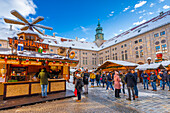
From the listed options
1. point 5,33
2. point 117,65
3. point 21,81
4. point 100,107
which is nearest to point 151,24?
point 117,65

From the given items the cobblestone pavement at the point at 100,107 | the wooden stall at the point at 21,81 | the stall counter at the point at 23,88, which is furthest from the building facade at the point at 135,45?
the stall counter at the point at 23,88

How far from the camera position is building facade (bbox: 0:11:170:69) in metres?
21.7

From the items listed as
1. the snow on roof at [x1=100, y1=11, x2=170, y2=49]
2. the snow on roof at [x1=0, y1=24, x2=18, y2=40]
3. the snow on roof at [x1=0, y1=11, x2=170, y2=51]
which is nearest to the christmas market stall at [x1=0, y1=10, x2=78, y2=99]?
the snow on roof at [x1=100, y1=11, x2=170, y2=49]

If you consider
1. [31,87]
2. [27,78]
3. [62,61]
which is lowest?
[31,87]

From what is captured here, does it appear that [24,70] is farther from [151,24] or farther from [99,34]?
[99,34]

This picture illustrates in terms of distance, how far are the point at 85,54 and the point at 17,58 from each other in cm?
3702

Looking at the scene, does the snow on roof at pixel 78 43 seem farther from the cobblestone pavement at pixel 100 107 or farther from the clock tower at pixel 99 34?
the cobblestone pavement at pixel 100 107

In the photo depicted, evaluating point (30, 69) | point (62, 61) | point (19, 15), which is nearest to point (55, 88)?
point (62, 61)

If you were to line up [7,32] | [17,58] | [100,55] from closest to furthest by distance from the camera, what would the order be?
[17,58] < [7,32] < [100,55]

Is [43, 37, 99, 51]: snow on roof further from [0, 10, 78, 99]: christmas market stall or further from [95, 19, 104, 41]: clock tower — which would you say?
[0, 10, 78, 99]: christmas market stall

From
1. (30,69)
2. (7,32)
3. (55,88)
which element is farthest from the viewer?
(7,32)

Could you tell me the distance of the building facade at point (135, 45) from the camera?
21.7 m

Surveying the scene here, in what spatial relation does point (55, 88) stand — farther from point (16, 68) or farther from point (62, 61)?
point (16, 68)

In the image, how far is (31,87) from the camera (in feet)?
23.3
